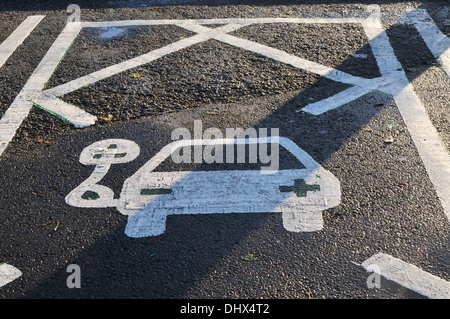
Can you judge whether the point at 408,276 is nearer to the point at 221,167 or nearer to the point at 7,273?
the point at 221,167

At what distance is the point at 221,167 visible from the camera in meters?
4.54

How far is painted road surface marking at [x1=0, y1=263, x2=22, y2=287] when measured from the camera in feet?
11.5

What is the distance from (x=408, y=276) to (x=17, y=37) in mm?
6379

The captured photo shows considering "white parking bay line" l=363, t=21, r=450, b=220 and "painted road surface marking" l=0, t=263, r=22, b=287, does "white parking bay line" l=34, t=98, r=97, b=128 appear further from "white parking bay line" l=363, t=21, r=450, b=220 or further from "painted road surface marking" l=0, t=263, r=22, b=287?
"white parking bay line" l=363, t=21, r=450, b=220

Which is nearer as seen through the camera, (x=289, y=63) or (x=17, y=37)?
(x=289, y=63)

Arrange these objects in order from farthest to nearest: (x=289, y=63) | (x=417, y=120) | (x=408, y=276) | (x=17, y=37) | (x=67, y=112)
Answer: (x=17, y=37)
(x=289, y=63)
(x=67, y=112)
(x=417, y=120)
(x=408, y=276)

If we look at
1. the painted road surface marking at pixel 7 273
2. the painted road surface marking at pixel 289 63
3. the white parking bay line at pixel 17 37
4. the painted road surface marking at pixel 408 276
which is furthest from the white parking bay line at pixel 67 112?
the painted road surface marking at pixel 408 276

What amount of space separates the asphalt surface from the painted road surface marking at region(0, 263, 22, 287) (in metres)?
0.04

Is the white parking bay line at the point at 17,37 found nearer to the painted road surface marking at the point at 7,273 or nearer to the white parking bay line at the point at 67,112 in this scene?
the white parking bay line at the point at 67,112

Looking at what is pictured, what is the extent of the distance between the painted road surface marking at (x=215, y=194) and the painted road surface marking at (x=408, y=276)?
0.52 meters

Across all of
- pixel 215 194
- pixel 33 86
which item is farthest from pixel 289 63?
pixel 33 86

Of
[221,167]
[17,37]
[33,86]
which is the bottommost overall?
[221,167]

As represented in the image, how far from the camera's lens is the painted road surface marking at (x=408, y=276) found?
334 cm
